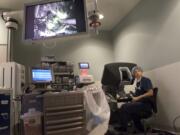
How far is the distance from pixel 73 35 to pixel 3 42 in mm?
3561

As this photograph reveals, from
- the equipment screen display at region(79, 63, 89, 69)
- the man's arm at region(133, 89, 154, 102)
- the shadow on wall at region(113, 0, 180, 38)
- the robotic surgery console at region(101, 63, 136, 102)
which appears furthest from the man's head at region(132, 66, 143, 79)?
the equipment screen display at region(79, 63, 89, 69)

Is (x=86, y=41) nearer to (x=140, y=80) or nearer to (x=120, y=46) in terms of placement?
(x=120, y=46)

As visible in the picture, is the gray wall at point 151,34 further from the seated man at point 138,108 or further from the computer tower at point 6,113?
the computer tower at point 6,113

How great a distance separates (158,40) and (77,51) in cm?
317

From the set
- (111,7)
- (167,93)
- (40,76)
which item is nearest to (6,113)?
(40,76)

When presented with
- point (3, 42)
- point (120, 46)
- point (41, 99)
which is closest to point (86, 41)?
point (120, 46)

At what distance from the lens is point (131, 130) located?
4383mm

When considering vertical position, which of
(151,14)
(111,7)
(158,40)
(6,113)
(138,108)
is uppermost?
(111,7)

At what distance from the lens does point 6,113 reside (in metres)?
3.07

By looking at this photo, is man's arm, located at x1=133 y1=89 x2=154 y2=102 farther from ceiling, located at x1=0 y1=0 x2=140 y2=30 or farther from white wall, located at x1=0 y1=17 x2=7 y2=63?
white wall, located at x1=0 y1=17 x2=7 y2=63

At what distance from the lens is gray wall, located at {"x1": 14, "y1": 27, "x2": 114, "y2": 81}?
22.5ft

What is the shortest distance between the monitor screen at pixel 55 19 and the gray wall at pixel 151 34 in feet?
7.51

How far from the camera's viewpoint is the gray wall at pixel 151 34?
14.9 ft

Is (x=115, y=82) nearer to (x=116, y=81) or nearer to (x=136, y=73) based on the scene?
(x=116, y=81)
